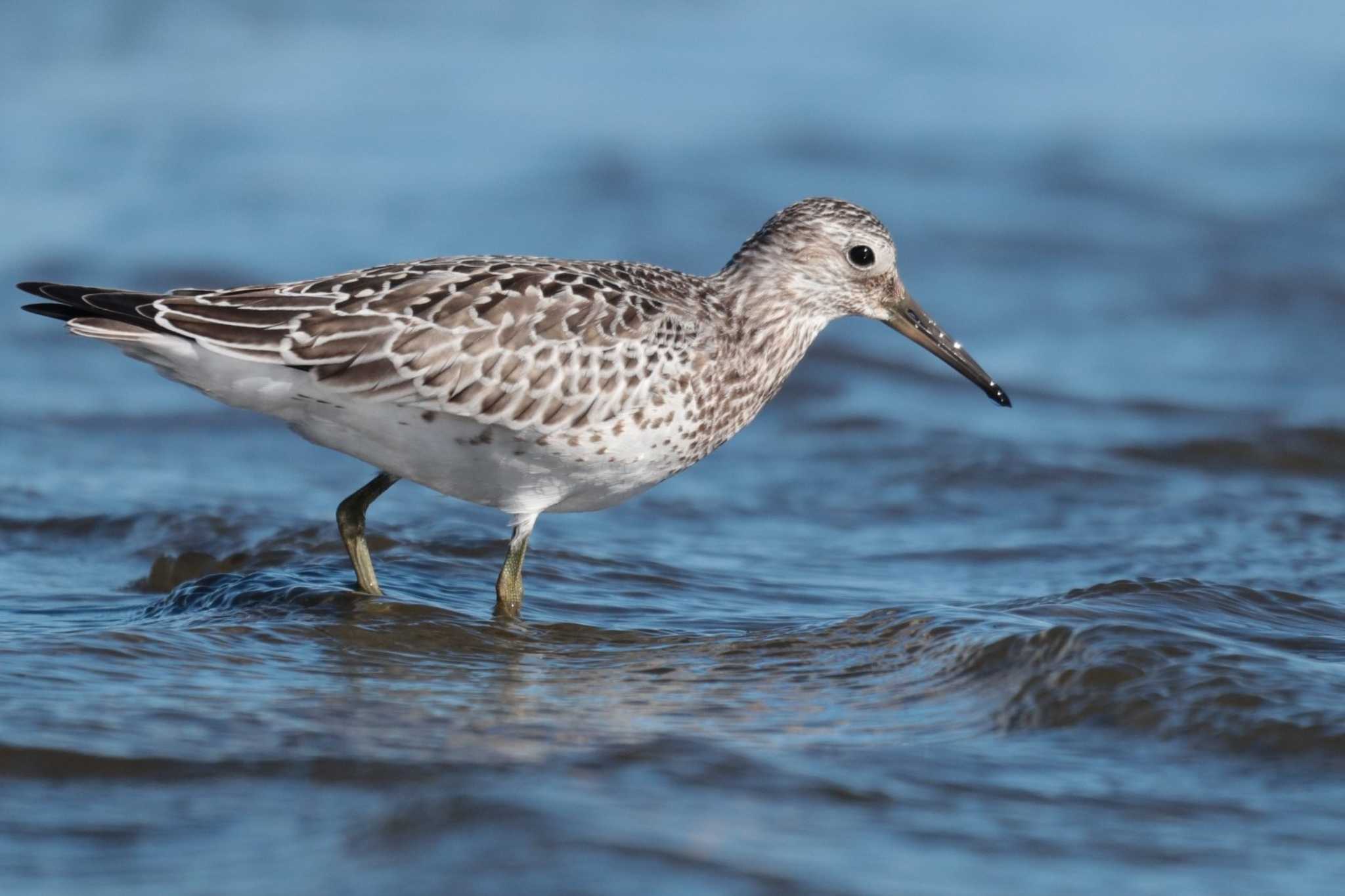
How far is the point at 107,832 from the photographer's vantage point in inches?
193

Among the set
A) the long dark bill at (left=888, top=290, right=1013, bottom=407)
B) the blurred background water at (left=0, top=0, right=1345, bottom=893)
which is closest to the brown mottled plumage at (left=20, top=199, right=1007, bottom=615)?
the blurred background water at (left=0, top=0, right=1345, bottom=893)

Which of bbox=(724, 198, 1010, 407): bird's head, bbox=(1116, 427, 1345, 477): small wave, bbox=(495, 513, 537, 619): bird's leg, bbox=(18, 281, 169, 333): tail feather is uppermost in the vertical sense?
bbox=(724, 198, 1010, 407): bird's head

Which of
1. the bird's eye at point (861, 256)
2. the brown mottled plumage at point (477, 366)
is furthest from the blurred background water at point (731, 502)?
the bird's eye at point (861, 256)

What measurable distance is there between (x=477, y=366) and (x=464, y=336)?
13 centimetres

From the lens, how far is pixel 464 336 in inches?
271

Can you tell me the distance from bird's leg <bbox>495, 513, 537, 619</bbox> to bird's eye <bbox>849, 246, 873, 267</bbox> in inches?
74.5

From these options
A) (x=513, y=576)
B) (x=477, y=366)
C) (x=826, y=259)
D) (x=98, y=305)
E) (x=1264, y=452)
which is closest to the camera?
(x=98, y=305)

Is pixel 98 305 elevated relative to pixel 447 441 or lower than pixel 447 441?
elevated

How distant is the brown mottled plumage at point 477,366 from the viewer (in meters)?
6.73

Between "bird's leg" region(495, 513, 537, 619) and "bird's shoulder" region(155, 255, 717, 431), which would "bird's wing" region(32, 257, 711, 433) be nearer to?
"bird's shoulder" region(155, 255, 717, 431)

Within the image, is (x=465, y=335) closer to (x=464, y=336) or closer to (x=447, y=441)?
(x=464, y=336)

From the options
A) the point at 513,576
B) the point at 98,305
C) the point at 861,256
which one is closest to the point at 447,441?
the point at 513,576

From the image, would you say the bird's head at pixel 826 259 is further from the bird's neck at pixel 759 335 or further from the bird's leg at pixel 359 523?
the bird's leg at pixel 359 523

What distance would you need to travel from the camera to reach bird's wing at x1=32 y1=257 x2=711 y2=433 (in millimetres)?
6746
